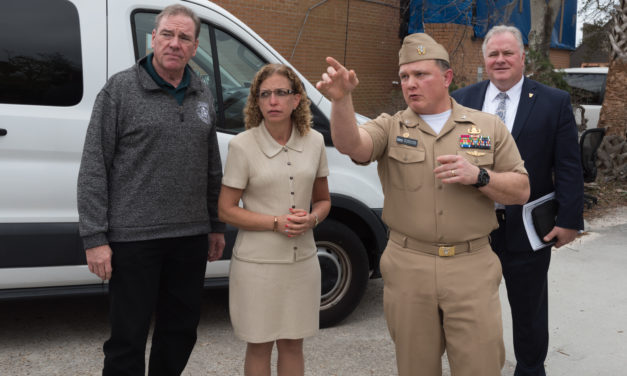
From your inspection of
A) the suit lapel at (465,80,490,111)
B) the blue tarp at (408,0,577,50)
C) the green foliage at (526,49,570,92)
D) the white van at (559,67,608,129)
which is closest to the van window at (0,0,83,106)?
the suit lapel at (465,80,490,111)

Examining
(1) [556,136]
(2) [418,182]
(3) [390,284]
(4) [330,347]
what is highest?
(1) [556,136]

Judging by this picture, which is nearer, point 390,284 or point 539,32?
point 390,284

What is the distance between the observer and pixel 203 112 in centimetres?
275

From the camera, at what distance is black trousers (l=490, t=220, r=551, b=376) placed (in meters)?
3.10

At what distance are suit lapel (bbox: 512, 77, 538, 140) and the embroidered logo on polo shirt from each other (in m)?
1.48

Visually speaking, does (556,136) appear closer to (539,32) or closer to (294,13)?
(539,32)

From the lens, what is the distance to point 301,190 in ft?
9.24

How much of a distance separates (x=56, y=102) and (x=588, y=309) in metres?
4.04

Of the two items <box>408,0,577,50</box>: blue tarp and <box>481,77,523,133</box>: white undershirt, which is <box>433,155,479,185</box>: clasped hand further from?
<box>408,0,577,50</box>: blue tarp

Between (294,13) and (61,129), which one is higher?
(294,13)

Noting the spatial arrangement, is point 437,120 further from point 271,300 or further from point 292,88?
point 271,300

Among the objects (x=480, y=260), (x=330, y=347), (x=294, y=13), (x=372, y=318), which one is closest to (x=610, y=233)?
(x=372, y=318)

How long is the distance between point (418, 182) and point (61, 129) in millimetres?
2065

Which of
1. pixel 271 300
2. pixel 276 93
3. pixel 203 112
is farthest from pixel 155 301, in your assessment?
pixel 276 93
